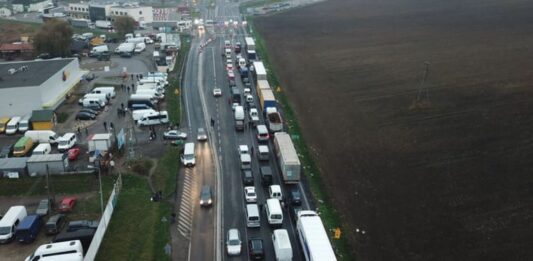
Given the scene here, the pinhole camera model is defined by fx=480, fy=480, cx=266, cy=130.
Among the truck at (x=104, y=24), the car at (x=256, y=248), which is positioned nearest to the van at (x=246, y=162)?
the car at (x=256, y=248)

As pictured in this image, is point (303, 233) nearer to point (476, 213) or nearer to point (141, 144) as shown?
point (476, 213)

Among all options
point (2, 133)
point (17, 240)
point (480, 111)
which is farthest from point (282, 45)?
point (17, 240)

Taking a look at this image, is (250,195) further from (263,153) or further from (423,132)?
(423,132)

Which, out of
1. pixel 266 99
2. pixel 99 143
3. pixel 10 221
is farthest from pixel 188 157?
pixel 10 221

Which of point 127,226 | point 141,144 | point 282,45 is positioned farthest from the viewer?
point 282,45

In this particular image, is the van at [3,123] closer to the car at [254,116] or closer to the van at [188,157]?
the van at [188,157]

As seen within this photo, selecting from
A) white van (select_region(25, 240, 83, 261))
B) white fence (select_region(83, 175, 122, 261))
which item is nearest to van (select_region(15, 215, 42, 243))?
white van (select_region(25, 240, 83, 261))

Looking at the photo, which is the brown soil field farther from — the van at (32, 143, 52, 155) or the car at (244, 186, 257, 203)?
the van at (32, 143, 52, 155)
